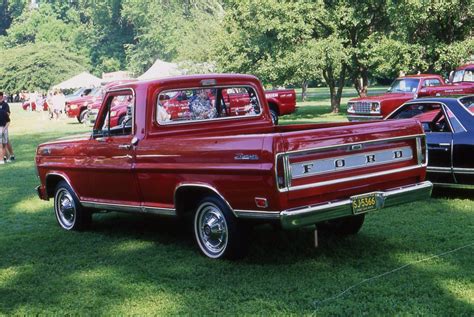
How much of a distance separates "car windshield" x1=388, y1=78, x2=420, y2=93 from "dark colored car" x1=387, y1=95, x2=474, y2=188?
1159cm

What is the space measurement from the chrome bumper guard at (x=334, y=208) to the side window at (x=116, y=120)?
98.5 inches

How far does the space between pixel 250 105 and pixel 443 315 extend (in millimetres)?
4051

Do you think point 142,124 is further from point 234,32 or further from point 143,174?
point 234,32

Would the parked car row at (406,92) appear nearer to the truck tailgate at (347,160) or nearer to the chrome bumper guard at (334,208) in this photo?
the truck tailgate at (347,160)

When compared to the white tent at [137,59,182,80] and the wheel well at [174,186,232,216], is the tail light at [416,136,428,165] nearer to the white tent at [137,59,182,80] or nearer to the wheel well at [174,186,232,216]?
the wheel well at [174,186,232,216]

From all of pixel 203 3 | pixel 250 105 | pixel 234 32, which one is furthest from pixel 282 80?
pixel 203 3

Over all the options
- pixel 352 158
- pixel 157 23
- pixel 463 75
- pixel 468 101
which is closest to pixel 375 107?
pixel 463 75

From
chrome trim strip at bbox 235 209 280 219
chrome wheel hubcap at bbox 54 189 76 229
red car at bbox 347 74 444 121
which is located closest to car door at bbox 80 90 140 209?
chrome wheel hubcap at bbox 54 189 76 229

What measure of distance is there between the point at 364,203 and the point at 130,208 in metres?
2.74

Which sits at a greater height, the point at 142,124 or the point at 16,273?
the point at 142,124

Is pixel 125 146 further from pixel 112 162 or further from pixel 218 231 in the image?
pixel 218 231

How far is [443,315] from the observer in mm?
4867

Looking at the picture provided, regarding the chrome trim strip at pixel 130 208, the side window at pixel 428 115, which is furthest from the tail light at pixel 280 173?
the side window at pixel 428 115

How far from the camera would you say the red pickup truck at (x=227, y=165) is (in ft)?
19.3
